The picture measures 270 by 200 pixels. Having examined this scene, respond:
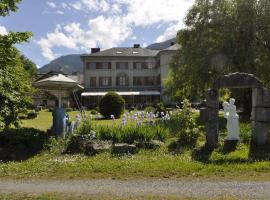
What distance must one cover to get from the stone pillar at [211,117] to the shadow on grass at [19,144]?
20.3ft

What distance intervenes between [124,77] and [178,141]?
196 feet

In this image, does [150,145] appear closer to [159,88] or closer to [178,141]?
[178,141]

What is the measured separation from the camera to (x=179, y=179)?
10789mm

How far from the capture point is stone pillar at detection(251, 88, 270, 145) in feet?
51.6

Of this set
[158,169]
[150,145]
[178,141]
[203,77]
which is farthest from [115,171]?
[203,77]

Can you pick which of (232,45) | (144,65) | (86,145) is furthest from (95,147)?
(144,65)

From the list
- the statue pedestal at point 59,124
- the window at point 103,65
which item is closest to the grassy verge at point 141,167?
the statue pedestal at point 59,124

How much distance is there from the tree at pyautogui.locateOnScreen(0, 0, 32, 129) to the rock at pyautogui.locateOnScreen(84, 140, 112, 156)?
372cm

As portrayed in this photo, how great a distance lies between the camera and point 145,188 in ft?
32.2

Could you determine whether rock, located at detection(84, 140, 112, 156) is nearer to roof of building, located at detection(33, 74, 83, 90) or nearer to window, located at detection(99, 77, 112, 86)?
roof of building, located at detection(33, 74, 83, 90)

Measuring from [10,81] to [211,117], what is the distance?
7809 millimetres

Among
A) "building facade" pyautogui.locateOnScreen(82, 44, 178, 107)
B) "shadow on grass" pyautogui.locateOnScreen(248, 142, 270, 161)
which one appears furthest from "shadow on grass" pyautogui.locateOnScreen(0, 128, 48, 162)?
"building facade" pyautogui.locateOnScreen(82, 44, 178, 107)

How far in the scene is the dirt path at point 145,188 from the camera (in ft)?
30.1

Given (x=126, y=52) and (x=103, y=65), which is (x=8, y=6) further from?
(x=126, y=52)
